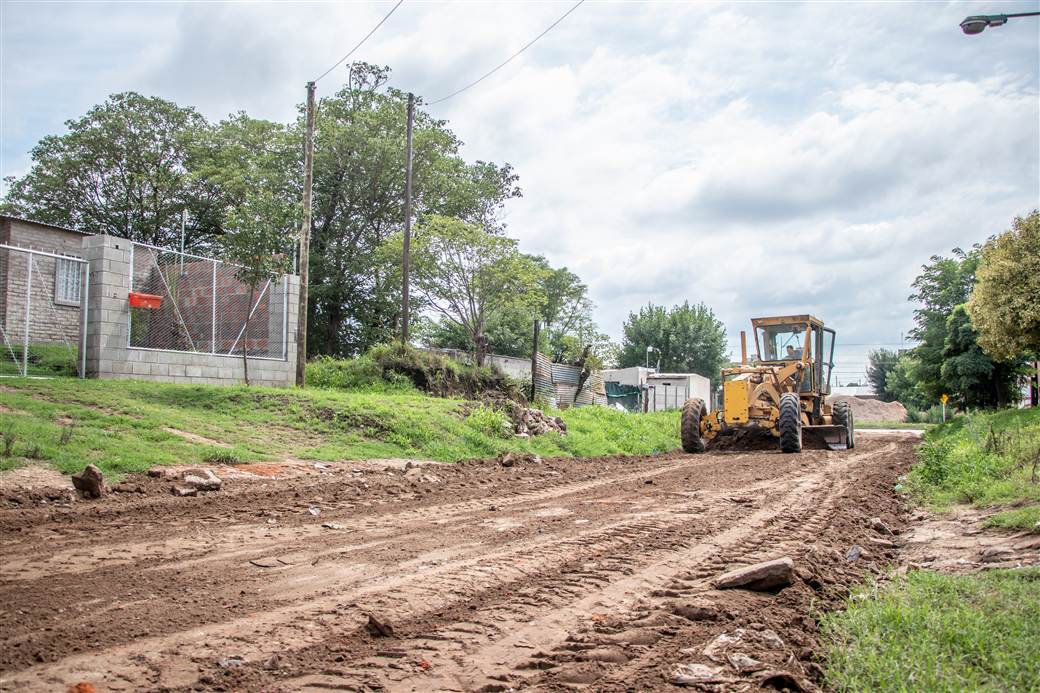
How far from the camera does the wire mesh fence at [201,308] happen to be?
675 inches

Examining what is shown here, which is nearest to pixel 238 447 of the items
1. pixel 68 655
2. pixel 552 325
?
pixel 68 655

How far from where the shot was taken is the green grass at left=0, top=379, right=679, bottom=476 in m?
10.2

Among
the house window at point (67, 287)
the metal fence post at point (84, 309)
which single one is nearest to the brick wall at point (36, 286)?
the house window at point (67, 287)

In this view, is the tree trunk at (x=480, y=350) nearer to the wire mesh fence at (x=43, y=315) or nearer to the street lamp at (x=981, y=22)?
the wire mesh fence at (x=43, y=315)

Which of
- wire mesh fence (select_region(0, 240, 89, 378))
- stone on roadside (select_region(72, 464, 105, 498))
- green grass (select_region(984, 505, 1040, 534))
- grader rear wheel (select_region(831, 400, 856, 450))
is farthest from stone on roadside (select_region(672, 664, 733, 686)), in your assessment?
grader rear wheel (select_region(831, 400, 856, 450))

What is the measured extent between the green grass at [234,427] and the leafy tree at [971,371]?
1595 cm

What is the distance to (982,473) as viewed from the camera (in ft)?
35.8

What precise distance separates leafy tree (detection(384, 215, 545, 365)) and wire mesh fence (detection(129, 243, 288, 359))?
10454 millimetres

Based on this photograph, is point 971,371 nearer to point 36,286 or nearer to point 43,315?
point 43,315

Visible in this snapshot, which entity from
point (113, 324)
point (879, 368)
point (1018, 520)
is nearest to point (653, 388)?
point (113, 324)

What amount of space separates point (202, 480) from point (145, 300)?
30.4 ft

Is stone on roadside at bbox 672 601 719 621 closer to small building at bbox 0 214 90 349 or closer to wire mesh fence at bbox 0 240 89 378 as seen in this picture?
wire mesh fence at bbox 0 240 89 378

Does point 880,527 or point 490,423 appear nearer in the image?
point 880,527

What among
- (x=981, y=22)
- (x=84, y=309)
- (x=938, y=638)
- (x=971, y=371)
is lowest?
(x=938, y=638)
